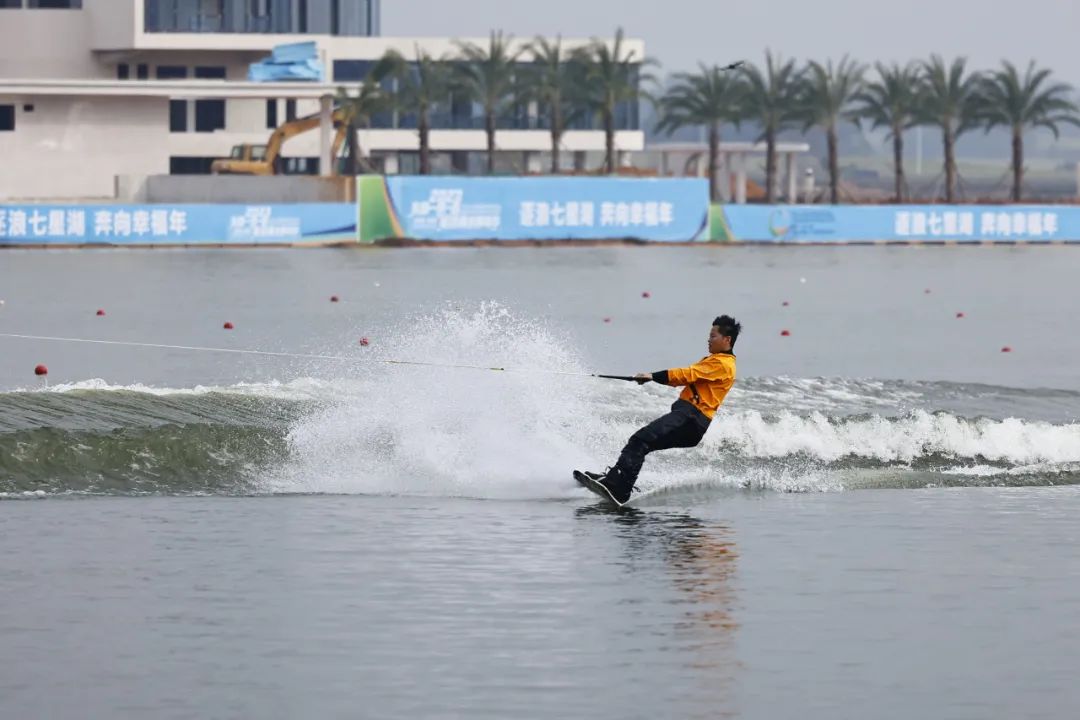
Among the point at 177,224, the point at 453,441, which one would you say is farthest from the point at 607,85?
the point at 453,441

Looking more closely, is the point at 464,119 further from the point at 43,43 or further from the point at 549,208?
the point at 549,208

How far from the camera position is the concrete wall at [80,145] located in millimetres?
89188

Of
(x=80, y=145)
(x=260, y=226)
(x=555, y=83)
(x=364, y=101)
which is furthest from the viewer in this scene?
(x=555, y=83)

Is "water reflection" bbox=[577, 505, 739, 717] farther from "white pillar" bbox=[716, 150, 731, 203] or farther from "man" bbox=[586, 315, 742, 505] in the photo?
"white pillar" bbox=[716, 150, 731, 203]

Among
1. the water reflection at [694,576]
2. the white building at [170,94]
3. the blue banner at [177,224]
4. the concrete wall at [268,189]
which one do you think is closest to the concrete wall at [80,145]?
the white building at [170,94]

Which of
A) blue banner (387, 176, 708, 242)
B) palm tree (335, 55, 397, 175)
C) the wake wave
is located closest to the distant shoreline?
blue banner (387, 176, 708, 242)

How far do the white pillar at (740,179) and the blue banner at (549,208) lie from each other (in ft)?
124

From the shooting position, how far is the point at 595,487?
18016mm

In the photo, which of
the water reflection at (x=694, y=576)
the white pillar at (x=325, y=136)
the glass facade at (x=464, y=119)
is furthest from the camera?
the glass facade at (x=464, y=119)

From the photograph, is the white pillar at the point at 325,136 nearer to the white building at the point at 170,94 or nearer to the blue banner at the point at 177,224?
the white building at the point at 170,94

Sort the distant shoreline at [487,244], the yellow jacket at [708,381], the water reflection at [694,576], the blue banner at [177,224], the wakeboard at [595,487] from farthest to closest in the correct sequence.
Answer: the distant shoreline at [487,244]
the blue banner at [177,224]
the wakeboard at [595,487]
the yellow jacket at [708,381]
the water reflection at [694,576]

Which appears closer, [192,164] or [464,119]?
[192,164]

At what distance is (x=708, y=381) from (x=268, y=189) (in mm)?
64819

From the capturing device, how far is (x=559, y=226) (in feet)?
277
